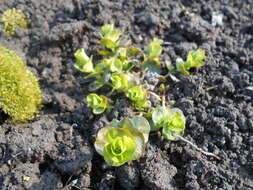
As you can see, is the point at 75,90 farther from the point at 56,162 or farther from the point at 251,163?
the point at 251,163

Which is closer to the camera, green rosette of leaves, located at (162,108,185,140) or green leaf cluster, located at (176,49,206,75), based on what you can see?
green rosette of leaves, located at (162,108,185,140)

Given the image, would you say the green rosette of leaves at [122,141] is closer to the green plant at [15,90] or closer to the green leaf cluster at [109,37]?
the green plant at [15,90]

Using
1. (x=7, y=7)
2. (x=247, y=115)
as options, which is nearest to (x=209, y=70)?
(x=247, y=115)

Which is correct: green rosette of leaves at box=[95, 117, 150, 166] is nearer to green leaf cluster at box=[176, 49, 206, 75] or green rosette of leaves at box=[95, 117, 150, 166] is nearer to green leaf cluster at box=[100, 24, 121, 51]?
green leaf cluster at box=[176, 49, 206, 75]

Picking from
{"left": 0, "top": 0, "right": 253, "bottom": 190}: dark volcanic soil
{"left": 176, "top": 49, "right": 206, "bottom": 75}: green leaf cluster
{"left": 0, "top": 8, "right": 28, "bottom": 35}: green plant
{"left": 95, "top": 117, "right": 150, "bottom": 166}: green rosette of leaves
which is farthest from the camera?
→ {"left": 0, "top": 8, "right": 28, "bottom": 35}: green plant

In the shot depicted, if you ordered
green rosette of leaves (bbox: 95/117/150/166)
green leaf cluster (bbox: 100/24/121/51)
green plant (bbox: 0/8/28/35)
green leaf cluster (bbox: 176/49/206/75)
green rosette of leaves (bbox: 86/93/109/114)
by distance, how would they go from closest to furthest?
green rosette of leaves (bbox: 95/117/150/166)
green rosette of leaves (bbox: 86/93/109/114)
green leaf cluster (bbox: 176/49/206/75)
green leaf cluster (bbox: 100/24/121/51)
green plant (bbox: 0/8/28/35)

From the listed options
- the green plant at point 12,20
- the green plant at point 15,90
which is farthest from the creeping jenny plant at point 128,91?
the green plant at point 12,20

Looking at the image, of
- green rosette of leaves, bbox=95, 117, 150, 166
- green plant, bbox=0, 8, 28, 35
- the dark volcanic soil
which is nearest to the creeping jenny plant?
green rosette of leaves, bbox=95, 117, 150, 166
